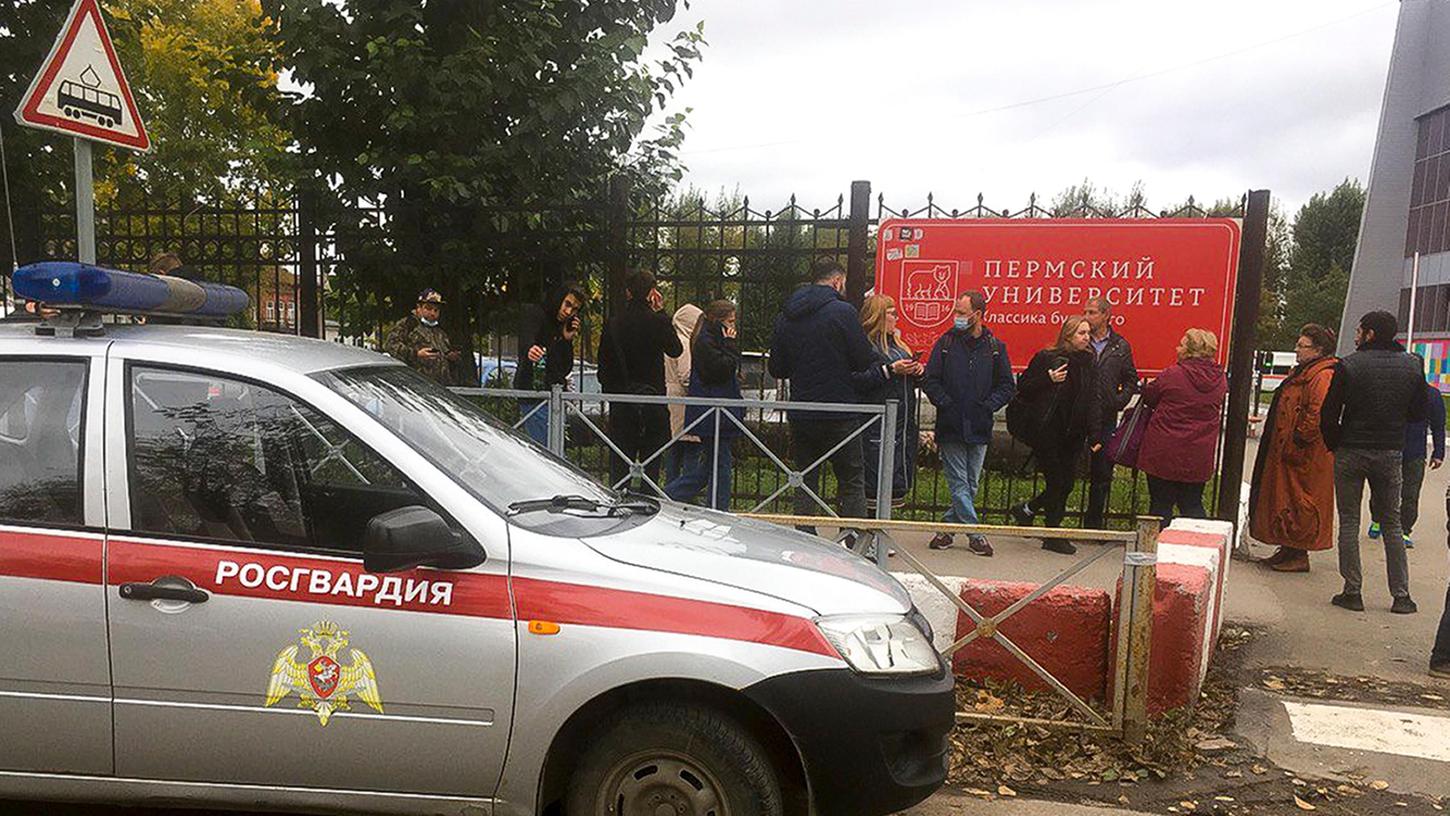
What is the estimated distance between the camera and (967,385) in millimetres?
7418

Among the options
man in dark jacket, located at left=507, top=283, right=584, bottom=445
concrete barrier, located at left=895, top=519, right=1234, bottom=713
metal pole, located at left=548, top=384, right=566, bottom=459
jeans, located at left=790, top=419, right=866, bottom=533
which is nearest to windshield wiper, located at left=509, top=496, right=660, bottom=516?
concrete barrier, located at left=895, top=519, right=1234, bottom=713

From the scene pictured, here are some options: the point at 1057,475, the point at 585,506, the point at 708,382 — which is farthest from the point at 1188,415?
the point at 585,506

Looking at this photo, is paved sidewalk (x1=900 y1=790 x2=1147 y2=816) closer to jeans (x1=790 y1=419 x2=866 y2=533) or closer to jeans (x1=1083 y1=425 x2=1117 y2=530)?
jeans (x1=790 y1=419 x2=866 y2=533)

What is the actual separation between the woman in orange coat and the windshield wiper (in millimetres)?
5497

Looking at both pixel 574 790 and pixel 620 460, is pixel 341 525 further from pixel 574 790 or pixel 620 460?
pixel 620 460

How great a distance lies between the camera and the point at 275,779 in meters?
3.01

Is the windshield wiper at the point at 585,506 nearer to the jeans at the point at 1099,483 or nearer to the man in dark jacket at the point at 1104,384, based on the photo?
the man in dark jacket at the point at 1104,384

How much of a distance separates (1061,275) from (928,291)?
3.33ft

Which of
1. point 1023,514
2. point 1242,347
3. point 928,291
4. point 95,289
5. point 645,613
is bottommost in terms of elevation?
point 1023,514

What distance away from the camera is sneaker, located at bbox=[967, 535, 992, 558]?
7.44 metres

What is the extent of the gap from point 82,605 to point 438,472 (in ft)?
3.45

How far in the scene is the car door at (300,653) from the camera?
2.93 metres

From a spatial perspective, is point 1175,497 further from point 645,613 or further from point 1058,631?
point 645,613

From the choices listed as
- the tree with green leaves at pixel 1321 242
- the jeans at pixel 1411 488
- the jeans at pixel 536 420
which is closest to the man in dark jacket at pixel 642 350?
the jeans at pixel 536 420
